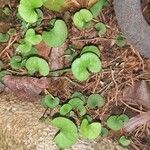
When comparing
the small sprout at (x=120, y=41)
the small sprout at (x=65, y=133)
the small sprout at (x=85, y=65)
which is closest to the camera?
the small sprout at (x=65, y=133)

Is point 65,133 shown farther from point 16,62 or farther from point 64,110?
point 16,62

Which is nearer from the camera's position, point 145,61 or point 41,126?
point 41,126

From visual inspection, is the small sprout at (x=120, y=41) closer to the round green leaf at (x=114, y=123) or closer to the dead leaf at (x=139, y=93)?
the dead leaf at (x=139, y=93)

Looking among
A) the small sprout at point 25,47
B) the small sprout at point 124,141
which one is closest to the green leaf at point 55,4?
the small sprout at point 25,47

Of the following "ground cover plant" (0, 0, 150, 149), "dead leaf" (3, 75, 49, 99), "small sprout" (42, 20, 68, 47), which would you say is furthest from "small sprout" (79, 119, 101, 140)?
"small sprout" (42, 20, 68, 47)

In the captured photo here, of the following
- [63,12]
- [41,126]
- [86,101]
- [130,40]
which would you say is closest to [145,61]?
[130,40]

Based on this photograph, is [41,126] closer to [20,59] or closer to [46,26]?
[20,59]
